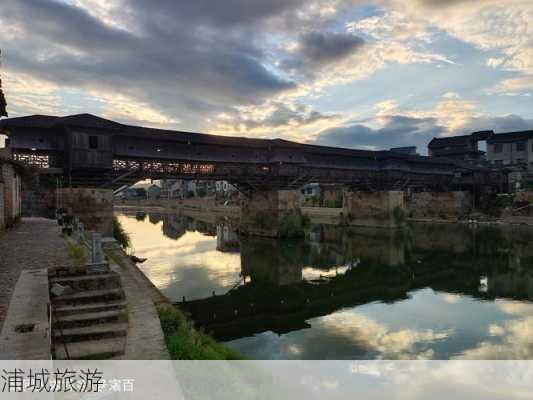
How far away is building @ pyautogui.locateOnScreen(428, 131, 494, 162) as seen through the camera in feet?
246

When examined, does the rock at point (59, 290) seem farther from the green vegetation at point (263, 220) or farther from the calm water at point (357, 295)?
the green vegetation at point (263, 220)

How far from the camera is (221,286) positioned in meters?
20.3

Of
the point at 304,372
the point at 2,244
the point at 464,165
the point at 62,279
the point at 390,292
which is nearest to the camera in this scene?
the point at 62,279

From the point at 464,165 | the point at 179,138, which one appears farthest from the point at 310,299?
the point at 464,165

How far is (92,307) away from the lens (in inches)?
310

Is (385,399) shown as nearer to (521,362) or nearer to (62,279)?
(521,362)

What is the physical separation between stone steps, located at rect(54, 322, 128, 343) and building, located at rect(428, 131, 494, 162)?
263ft

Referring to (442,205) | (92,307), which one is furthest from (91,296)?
(442,205)

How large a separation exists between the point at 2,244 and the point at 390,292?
18.7 meters

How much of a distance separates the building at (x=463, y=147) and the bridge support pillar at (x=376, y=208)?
32614mm

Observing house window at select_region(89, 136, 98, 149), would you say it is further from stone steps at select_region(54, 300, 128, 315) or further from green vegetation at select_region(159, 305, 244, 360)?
stone steps at select_region(54, 300, 128, 315)

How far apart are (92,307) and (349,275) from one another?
1860 centimetres

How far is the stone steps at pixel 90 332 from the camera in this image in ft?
23.2

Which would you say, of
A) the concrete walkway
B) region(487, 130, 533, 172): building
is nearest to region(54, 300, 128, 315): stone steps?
the concrete walkway
